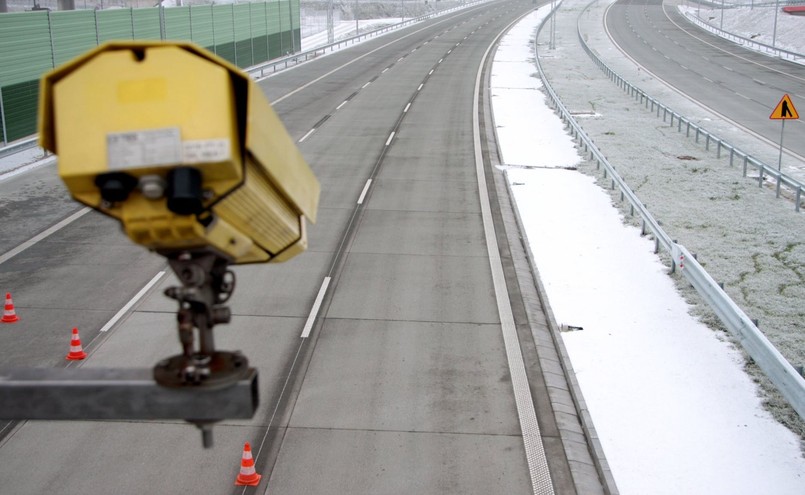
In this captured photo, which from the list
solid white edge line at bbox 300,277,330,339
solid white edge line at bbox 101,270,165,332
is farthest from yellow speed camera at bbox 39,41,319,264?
solid white edge line at bbox 101,270,165,332

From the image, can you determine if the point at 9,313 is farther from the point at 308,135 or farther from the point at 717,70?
the point at 717,70

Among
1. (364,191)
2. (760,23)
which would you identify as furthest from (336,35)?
→ (364,191)

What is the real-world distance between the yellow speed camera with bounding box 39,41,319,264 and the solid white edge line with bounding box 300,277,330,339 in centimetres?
835

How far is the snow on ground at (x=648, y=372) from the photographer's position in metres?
8.86

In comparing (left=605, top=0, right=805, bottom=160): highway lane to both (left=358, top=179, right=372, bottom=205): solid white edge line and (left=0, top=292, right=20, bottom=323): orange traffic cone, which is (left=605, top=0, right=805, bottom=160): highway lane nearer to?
(left=358, top=179, right=372, bottom=205): solid white edge line

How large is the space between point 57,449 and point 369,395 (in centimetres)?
345

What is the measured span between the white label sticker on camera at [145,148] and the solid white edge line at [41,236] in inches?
454

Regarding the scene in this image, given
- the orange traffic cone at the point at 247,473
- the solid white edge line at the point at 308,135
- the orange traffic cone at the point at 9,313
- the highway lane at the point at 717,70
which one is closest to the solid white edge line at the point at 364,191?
the solid white edge line at the point at 308,135

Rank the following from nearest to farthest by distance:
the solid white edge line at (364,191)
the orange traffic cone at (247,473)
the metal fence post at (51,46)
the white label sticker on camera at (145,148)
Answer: the white label sticker on camera at (145,148)
the orange traffic cone at (247,473)
the solid white edge line at (364,191)
the metal fence post at (51,46)

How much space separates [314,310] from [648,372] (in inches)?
195

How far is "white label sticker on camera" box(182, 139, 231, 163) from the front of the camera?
345 centimetres

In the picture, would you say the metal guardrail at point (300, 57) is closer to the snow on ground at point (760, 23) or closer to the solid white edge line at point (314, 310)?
the solid white edge line at point (314, 310)

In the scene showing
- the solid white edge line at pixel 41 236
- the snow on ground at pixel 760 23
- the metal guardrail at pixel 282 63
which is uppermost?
the snow on ground at pixel 760 23

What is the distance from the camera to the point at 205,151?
11.4ft
